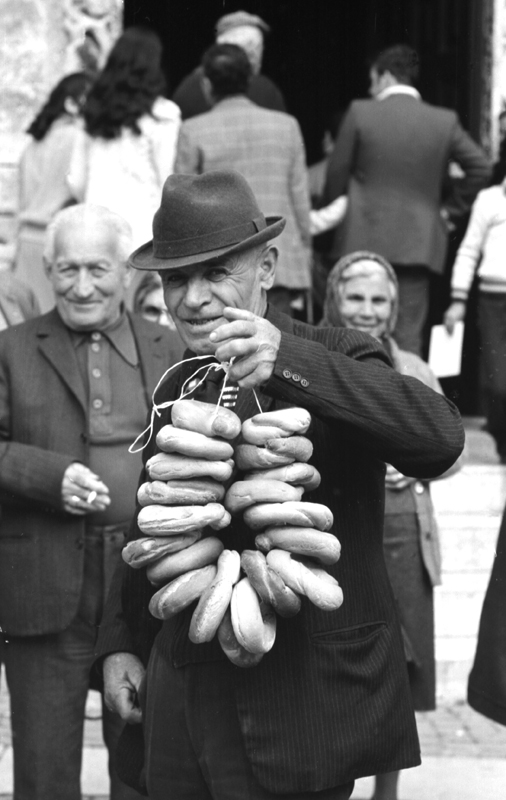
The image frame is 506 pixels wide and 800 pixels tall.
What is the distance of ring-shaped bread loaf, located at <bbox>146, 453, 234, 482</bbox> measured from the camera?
2.38 metres

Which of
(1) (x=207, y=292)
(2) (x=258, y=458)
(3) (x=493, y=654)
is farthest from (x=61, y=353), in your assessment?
(2) (x=258, y=458)

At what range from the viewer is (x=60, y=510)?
3828 millimetres

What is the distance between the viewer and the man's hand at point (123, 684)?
289 cm

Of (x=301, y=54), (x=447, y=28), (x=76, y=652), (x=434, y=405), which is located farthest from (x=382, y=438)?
(x=301, y=54)

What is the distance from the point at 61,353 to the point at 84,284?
0.24m

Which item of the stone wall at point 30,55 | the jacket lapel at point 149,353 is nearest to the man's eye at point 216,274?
the jacket lapel at point 149,353

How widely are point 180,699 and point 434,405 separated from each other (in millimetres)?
815

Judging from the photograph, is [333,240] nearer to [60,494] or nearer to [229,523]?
[60,494]

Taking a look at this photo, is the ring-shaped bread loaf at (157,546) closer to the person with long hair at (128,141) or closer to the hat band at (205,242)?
the hat band at (205,242)

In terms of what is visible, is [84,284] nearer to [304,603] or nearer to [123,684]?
[123,684]

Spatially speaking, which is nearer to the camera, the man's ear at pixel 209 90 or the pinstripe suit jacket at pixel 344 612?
the pinstripe suit jacket at pixel 344 612

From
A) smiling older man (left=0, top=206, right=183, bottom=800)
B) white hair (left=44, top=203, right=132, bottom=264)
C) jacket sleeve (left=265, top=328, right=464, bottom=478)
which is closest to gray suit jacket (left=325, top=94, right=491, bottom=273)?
white hair (left=44, top=203, right=132, bottom=264)

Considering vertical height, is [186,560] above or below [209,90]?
below

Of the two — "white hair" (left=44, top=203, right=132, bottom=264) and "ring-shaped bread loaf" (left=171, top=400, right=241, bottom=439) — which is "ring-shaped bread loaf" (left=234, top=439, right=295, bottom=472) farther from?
"white hair" (left=44, top=203, right=132, bottom=264)
